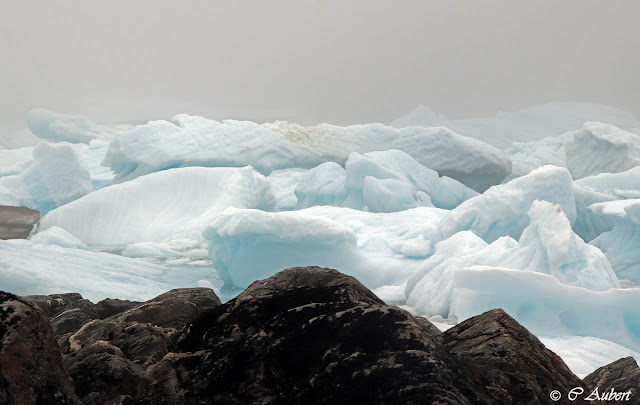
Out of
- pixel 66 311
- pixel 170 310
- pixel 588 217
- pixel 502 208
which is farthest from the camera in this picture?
pixel 588 217

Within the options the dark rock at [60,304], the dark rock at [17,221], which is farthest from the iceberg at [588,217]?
the dark rock at [17,221]

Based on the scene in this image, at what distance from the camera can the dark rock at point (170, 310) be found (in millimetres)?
2322

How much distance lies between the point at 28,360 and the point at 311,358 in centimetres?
73

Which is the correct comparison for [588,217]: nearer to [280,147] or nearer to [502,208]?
[502,208]

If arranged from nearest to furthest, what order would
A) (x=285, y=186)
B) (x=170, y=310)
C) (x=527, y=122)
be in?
(x=170, y=310) < (x=285, y=186) < (x=527, y=122)

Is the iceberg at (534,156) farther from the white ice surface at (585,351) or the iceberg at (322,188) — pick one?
the white ice surface at (585,351)

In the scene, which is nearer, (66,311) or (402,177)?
(66,311)

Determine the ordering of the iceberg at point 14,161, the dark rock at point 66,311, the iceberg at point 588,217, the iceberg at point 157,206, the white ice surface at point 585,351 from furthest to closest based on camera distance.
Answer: the iceberg at point 14,161
the iceberg at point 588,217
the iceberg at point 157,206
the white ice surface at point 585,351
the dark rock at point 66,311

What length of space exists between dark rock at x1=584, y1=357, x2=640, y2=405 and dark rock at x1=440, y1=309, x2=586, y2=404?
48 centimetres

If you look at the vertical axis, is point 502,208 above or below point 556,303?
below

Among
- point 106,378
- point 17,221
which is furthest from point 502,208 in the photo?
point 17,221

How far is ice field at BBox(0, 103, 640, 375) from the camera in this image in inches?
245

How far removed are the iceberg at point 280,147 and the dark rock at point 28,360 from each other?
14405mm

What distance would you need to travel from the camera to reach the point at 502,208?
9742 millimetres
